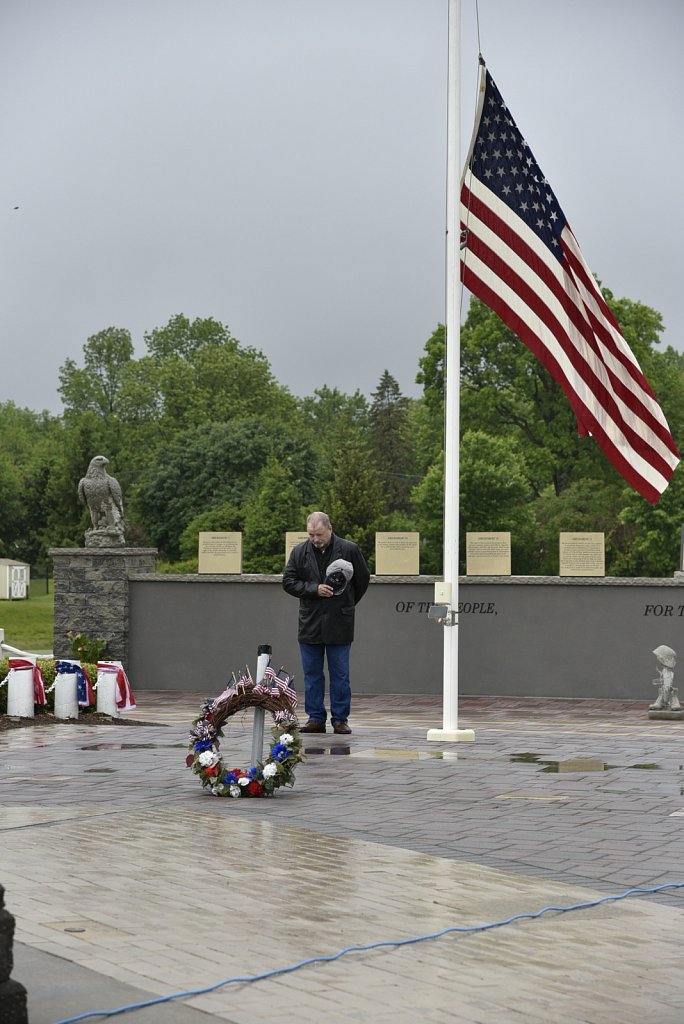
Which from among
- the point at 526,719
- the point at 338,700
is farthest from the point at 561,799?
the point at 526,719

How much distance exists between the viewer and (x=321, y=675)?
1303 centimetres

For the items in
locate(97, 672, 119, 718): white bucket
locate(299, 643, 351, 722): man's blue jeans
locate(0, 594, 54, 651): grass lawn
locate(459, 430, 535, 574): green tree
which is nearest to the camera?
locate(299, 643, 351, 722): man's blue jeans

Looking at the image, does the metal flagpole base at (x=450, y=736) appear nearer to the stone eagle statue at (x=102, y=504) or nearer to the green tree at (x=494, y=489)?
the stone eagle statue at (x=102, y=504)

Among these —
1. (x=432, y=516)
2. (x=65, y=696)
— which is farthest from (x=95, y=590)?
(x=432, y=516)

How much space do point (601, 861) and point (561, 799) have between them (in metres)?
2.02

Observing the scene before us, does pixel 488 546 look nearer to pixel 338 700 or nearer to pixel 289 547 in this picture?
pixel 289 547

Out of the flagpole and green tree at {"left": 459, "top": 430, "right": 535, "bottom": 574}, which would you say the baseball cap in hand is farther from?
green tree at {"left": 459, "top": 430, "right": 535, "bottom": 574}

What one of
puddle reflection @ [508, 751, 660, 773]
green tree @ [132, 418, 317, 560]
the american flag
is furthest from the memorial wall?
green tree @ [132, 418, 317, 560]

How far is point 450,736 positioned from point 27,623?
116ft

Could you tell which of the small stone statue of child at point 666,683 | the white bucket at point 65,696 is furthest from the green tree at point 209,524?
the white bucket at point 65,696

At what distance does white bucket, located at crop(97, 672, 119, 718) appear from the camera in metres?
14.7

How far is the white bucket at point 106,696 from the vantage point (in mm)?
14734

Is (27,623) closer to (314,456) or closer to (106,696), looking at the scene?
(314,456)

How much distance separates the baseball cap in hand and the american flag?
92.6 inches
